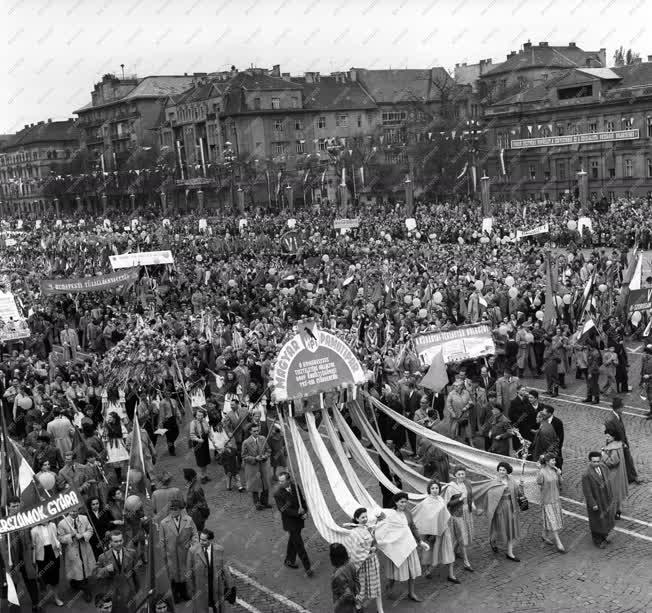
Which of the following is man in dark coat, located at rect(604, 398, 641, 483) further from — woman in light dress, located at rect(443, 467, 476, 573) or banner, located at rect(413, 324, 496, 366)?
banner, located at rect(413, 324, 496, 366)

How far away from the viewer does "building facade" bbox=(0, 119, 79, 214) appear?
12700 centimetres

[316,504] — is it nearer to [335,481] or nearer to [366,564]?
[335,481]

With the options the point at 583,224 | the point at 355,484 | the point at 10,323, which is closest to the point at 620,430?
the point at 355,484

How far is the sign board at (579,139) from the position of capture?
5547 cm

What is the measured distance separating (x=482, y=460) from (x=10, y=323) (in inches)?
640

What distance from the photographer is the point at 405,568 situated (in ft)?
33.3

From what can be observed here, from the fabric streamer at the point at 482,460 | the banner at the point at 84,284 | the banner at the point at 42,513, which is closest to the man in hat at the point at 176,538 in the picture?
the banner at the point at 42,513

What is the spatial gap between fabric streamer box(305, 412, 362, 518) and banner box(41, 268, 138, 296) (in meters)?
17.0

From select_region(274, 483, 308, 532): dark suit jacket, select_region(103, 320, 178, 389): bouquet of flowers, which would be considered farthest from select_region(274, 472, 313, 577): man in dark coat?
select_region(103, 320, 178, 389): bouquet of flowers

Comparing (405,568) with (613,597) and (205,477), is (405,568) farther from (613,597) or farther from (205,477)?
(205,477)

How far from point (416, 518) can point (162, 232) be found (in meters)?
33.8


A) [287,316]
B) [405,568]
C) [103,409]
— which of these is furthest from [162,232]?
[405,568]

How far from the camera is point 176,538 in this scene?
10.4 metres

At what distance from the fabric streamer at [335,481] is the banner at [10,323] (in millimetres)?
14767
